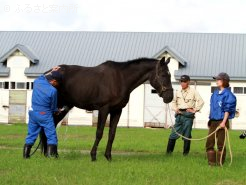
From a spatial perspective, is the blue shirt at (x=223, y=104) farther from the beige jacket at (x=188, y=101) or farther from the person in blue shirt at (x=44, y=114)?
the person in blue shirt at (x=44, y=114)

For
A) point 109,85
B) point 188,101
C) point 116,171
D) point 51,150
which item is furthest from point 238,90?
point 116,171

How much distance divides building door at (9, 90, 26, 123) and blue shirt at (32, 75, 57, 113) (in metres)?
27.7

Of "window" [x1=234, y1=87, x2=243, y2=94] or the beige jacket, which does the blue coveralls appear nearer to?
the beige jacket

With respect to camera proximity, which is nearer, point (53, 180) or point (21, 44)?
point (53, 180)

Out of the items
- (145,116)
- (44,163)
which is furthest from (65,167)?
(145,116)

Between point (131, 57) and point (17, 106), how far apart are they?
950 cm

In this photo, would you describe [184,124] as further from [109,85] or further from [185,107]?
[109,85]

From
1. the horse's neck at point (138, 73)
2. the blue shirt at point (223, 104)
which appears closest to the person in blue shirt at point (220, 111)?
the blue shirt at point (223, 104)

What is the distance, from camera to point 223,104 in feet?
36.3

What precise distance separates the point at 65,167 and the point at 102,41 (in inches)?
1295

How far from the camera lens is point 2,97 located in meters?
39.1

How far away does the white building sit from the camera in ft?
121

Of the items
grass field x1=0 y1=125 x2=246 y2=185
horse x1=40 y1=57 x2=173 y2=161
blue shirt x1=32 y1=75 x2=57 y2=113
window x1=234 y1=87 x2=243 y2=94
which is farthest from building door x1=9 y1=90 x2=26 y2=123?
blue shirt x1=32 y1=75 x2=57 y2=113

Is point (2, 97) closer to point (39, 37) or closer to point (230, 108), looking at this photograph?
point (39, 37)
